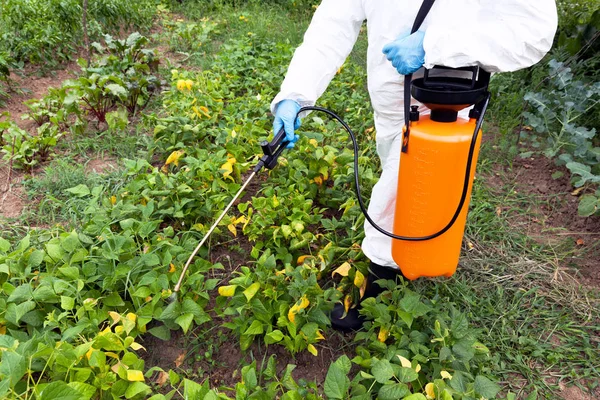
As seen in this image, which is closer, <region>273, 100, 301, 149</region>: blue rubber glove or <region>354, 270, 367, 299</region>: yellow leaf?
<region>273, 100, 301, 149</region>: blue rubber glove

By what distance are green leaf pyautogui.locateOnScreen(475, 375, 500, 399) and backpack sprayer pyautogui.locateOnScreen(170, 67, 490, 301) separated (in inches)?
15.2

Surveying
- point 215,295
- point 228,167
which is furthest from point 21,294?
point 228,167

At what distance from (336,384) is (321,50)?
4.03 feet

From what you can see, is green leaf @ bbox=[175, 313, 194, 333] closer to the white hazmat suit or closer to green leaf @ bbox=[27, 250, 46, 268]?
green leaf @ bbox=[27, 250, 46, 268]

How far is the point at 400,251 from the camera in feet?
5.41

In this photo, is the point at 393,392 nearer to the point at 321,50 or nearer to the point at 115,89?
the point at 321,50

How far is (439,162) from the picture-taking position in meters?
1.36

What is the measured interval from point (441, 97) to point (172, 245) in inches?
53.5

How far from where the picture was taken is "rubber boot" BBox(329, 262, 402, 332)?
6.47ft

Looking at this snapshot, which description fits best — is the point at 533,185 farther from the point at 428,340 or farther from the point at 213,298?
the point at 213,298

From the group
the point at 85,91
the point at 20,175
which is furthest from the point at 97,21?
the point at 20,175

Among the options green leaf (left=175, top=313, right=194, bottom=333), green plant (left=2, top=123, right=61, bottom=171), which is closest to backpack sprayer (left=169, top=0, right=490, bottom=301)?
green leaf (left=175, top=313, right=194, bottom=333)

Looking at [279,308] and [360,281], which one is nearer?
[279,308]

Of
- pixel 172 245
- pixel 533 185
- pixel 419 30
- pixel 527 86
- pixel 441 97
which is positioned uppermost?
pixel 419 30
